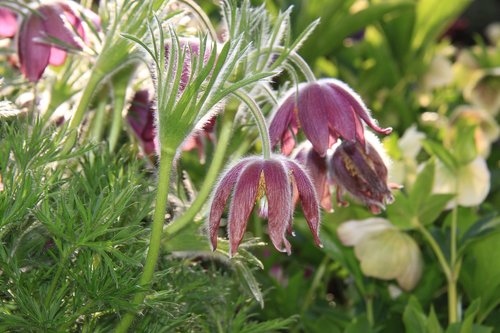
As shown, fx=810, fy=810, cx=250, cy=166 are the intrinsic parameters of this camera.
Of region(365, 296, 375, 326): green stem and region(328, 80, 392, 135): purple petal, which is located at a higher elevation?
region(328, 80, 392, 135): purple petal

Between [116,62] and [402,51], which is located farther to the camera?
[402,51]

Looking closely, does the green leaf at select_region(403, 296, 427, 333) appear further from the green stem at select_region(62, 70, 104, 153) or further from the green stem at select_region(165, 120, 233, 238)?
the green stem at select_region(62, 70, 104, 153)

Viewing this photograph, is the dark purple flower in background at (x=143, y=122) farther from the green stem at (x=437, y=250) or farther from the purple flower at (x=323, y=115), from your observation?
the green stem at (x=437, y=250)

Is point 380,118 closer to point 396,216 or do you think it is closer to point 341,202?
point 396,216

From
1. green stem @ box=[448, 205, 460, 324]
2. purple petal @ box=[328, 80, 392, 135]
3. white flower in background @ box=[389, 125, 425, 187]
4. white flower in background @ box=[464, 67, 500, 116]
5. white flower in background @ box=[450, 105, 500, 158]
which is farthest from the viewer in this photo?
white flower in background @ box=[464, 67, 500, 116]

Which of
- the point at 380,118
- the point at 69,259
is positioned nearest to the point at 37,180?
the point at 69,259

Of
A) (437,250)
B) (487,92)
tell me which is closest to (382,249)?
(437,250)

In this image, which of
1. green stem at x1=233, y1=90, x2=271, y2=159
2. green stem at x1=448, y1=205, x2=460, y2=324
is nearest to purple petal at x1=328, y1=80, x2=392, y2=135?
green stem at x1=233, y1=90, x2=271, y2=159
